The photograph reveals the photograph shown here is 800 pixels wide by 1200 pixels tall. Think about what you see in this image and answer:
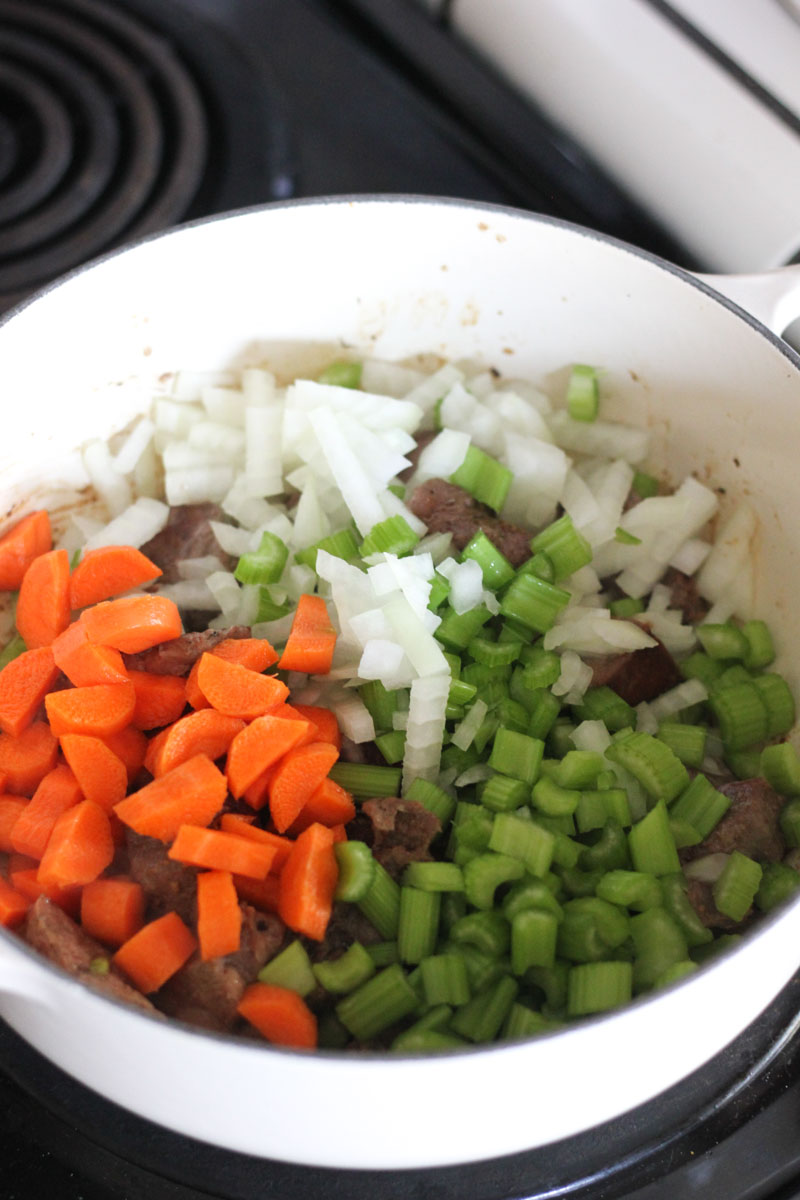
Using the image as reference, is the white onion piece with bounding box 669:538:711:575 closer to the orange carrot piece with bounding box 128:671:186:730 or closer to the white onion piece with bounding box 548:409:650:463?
the white onion piece with bounding box 548:409:650:463

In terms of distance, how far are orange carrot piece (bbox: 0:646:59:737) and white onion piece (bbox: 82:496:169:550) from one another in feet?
0.83

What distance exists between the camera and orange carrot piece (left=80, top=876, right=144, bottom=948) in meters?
1.19

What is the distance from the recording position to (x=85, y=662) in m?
1.33

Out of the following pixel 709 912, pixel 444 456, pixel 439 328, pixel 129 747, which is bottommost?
pixel 129 747

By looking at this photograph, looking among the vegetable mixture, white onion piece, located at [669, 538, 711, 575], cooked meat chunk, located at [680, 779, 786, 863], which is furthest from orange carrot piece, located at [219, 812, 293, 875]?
white onion piece, located at [669, 538, 711, 575]

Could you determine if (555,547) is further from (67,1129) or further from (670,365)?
(67,1129)

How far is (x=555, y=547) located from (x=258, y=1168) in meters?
0.88

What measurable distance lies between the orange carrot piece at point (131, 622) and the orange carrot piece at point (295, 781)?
0.26 m

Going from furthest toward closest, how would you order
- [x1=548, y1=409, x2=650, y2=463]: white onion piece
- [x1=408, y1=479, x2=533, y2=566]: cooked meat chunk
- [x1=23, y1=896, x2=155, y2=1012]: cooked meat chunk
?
[x1=548, y1=409, x2=650, y2=463]: white onion piece, [x1=408, y1=479, x2=533, y2=566]: cooked meat chunk, [x1=23, y1=896, x2=155, y2=1012]: cooked meat chunk

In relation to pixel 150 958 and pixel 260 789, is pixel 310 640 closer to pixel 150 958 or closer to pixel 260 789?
pixel 260 789

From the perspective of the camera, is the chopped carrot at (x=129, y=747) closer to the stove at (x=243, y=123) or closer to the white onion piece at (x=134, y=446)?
the white onion piece at (x=134, y=446)

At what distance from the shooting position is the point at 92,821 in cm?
124

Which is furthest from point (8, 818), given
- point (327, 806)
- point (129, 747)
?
point (327, 806)

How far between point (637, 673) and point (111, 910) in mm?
772
